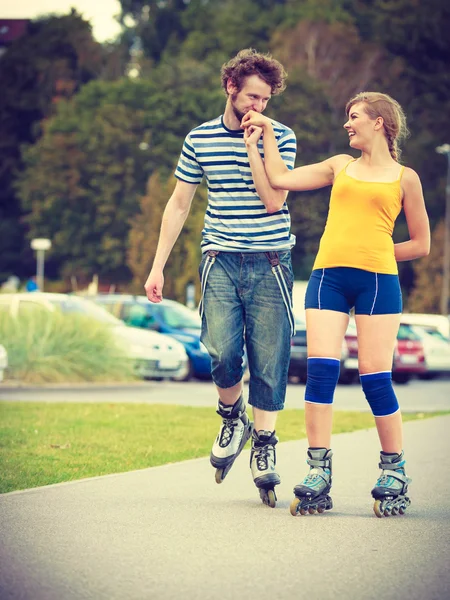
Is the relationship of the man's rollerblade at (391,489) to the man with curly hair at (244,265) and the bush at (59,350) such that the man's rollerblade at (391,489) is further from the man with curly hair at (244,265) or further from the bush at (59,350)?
the bush at (59,350)

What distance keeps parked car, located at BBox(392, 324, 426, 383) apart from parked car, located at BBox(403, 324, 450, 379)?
5.34 ft

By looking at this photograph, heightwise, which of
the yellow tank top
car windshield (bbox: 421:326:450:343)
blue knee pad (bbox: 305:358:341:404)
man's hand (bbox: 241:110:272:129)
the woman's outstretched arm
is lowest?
car windshield (bbox: 421:326:450:343)

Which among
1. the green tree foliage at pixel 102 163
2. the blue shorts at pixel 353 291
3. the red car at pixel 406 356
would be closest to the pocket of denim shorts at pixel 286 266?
the blue shorts at pixel 353 291

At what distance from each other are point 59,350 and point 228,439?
499 inches

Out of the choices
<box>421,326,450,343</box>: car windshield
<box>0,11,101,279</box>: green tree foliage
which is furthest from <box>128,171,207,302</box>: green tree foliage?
<box>421,326,450,343</box>: car windshield

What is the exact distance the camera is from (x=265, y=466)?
20.5ft

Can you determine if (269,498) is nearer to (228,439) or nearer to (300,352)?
(228,439)

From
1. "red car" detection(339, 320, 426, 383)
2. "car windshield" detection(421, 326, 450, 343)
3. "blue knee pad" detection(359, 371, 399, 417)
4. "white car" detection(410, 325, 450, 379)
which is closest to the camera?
"blue knee pad" detection(359, 371, 399, 417)

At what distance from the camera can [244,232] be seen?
20.5 feet

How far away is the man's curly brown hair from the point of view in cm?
610

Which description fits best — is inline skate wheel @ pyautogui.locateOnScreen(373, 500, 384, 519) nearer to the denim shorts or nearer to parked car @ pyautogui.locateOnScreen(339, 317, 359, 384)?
the denim shorts

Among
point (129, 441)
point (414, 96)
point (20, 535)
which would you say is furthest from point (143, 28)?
point (20, 535)

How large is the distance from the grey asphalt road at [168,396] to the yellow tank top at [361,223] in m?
9.26

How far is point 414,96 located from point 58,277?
20728 millimetres
